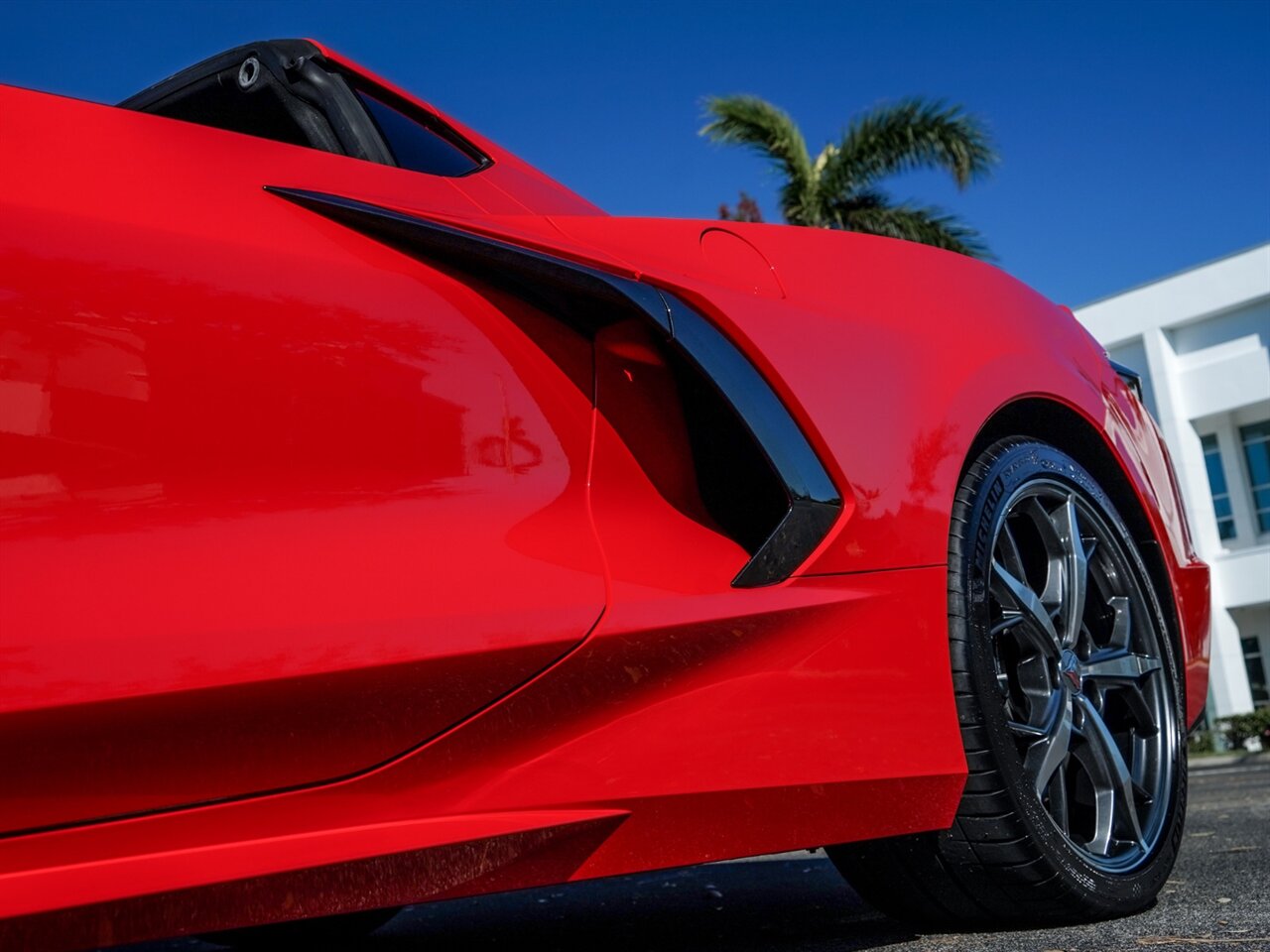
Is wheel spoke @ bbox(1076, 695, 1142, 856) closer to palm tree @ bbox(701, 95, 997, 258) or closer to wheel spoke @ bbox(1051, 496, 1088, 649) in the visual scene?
wheel spoke @ bbox(1051, 496, 1088, 649)

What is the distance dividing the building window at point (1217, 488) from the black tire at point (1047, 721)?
86.8 feet

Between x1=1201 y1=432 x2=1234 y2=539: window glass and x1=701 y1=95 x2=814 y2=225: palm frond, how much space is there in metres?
15.5

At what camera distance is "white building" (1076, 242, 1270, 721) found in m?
25.8

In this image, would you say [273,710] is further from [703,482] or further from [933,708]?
[933,708]

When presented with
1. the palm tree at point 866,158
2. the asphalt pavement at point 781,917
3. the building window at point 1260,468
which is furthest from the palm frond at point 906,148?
the building window at point 1260,468

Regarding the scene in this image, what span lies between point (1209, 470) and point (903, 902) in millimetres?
27450

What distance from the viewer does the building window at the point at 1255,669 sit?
2623 cm

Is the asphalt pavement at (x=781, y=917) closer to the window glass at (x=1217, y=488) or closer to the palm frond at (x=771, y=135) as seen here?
the palm frond at (x=771, y=135)

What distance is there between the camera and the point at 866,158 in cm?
1495

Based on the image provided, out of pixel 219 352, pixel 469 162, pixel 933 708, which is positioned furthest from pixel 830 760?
pixel 469 162

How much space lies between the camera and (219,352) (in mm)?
1365

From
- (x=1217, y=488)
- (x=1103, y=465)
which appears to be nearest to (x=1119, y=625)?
(x=1103, y=465)

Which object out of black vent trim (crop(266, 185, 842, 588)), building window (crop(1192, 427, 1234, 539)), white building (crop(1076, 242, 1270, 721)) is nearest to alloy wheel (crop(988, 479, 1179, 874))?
black vent trim (crop(266, 185, 842, 588))

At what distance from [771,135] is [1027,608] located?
A: 548 inches
